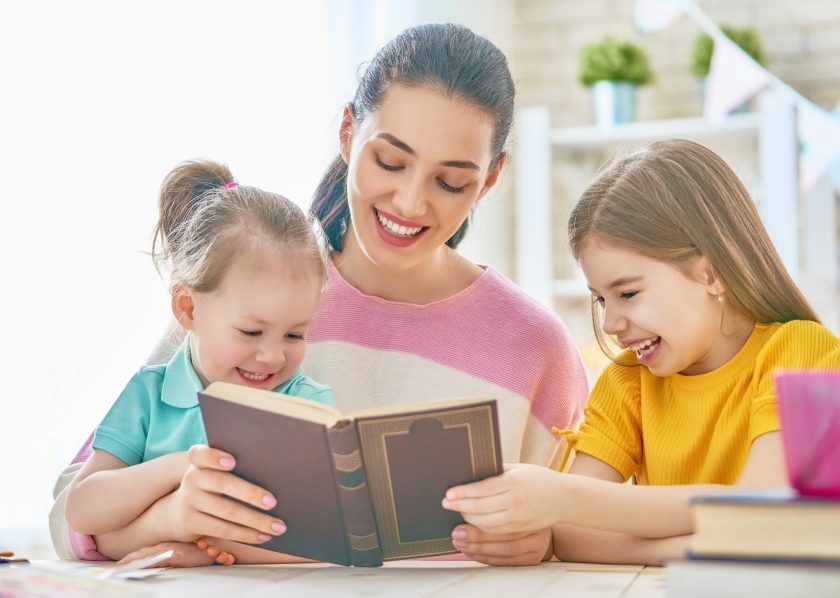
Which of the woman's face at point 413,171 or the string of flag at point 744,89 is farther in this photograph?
the string of flag at point 744,89

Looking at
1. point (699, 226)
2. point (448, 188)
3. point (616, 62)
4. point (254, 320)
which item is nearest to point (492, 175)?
point (448, 188)

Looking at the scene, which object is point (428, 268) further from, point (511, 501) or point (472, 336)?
point (511, 501)

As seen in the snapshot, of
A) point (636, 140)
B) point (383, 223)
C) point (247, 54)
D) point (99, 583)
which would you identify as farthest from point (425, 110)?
point (636, 140)

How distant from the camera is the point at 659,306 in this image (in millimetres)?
1467

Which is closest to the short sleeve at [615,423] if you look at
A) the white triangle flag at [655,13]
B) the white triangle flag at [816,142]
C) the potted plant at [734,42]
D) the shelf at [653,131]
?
the white triangle flag at [816,142]

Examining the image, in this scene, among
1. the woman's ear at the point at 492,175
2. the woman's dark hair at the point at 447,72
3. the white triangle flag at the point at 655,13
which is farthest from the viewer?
the white triangle flag at the point at 655,13

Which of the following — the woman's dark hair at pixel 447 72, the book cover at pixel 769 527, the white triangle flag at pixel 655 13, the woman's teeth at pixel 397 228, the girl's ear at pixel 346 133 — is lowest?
the book cover at pixel 769 527

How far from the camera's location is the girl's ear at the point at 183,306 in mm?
1602

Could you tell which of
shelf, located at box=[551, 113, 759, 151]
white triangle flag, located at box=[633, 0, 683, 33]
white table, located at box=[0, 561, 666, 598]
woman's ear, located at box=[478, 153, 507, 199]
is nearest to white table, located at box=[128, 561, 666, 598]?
white table, located at box=[0, 561, 666, 598]

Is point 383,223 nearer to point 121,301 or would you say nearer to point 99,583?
point 99,583

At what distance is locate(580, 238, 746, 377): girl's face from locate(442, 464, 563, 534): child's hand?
1.05 ft

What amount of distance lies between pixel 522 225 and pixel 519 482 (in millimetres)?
3049

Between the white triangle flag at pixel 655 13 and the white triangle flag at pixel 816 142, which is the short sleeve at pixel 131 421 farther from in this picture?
the white triangle flag at pixel 655 13

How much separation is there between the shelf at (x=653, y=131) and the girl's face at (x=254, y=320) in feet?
8.65
